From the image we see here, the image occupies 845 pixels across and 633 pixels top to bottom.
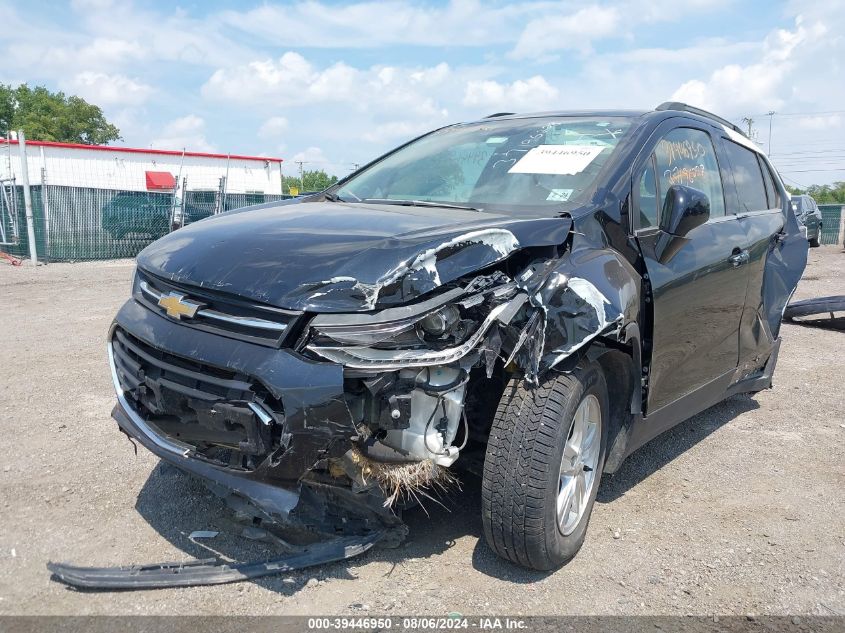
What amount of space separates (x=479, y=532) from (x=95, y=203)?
17607mm

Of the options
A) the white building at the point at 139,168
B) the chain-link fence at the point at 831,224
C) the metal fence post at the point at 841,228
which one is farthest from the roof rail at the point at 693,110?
the chain-link fence at the point at 831,224

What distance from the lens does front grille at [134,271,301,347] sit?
2.48 m

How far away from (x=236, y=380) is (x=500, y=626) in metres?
1.29

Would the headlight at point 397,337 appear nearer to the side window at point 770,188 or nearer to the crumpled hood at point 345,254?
the crumpled hood at point 345,254

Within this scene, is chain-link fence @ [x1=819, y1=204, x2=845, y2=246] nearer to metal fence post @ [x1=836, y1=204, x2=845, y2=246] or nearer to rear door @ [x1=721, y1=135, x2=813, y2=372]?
metal fence post @ [x1=836, y1=204, x2=845, y2=246]

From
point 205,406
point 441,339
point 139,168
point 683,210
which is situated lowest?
point 205,406

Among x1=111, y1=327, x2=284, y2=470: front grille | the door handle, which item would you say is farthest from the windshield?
x1=111, y1=327, x2=284, y2=470: front grille

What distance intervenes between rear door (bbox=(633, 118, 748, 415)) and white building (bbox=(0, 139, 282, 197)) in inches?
701

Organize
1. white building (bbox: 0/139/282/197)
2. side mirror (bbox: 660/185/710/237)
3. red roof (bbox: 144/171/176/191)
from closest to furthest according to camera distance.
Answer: side mirror (bbox: 660/185/710/237) < white building (bbox: 0/139/282/197) < red roof (bbox: 144/171/176/191)

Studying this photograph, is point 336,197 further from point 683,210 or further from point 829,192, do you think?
point 829,192

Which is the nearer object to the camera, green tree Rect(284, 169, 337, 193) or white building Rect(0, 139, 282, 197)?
white building Rect(0, 139, 282, 197)

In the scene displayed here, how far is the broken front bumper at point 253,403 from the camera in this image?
238cm

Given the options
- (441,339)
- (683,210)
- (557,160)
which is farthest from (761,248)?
(441,339)

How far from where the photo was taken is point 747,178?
466 cm
